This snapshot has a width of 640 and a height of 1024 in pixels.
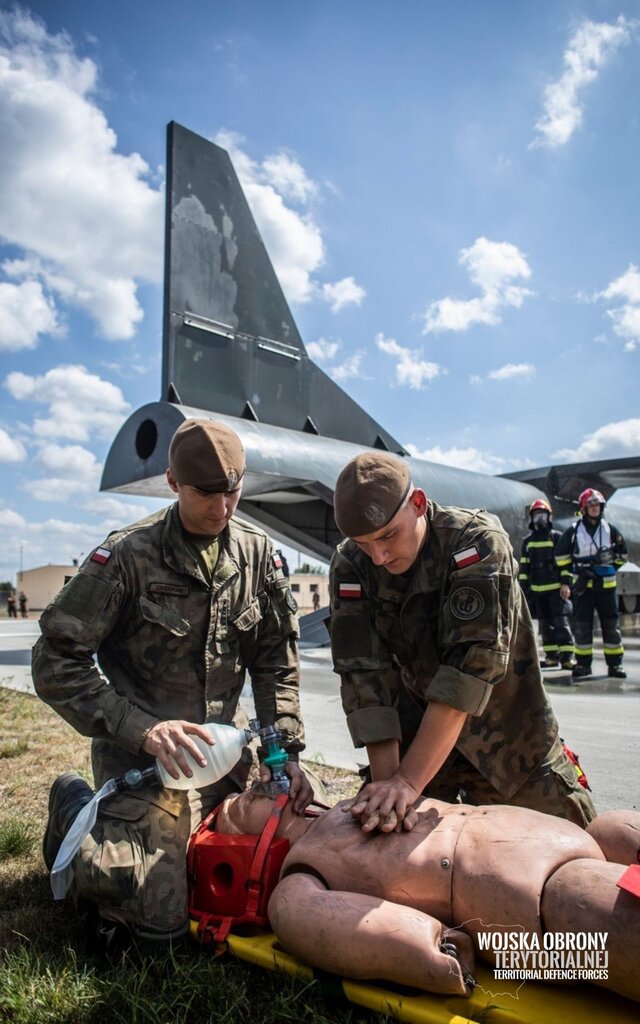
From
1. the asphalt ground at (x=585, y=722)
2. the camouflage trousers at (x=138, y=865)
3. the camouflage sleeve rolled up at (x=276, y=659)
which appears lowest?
the asphalt ground at (x=585, y=722)

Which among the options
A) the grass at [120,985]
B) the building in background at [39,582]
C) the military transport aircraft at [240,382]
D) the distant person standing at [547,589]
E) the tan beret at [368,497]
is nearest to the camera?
the grass at [120,985]

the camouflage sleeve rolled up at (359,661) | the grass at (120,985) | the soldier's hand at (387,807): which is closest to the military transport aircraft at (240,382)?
the camouflage sleeve rolled up at (359,661)

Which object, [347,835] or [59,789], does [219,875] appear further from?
[59,789]

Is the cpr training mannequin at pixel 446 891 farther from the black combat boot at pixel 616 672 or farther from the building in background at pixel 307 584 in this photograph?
the building in background at pixel 307 584

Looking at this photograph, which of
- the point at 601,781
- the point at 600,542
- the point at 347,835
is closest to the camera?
the point at 347,835

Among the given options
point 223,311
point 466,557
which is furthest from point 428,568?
point 223,311

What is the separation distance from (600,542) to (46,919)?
6231 mm

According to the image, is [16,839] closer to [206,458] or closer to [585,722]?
[206,458]

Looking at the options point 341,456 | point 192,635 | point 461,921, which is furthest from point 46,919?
point 341,456

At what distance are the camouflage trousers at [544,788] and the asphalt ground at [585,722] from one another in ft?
2.57

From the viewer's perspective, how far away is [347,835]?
1.75 meters

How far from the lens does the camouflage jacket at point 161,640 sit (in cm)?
215

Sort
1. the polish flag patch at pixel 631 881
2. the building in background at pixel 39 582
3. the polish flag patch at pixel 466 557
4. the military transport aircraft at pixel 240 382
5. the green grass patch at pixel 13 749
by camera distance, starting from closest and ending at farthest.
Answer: the polish flag patch at pixel 631 881
the polish flag patch at pixel 466 557
the green grass patch at pixel 13 749
the military transport aircraft at pixel 240 382
the building in background at pixel 39 582

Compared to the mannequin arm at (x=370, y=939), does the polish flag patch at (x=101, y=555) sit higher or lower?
higher
